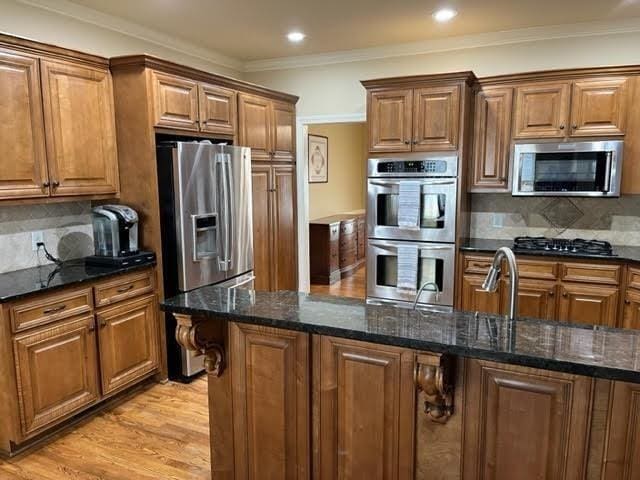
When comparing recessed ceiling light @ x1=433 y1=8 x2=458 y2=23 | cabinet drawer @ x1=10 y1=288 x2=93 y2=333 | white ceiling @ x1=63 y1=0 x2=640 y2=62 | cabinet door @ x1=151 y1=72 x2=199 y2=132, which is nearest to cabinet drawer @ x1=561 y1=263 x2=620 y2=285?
white ceiling @ x1=63 y1=0 x2=640 y2=62

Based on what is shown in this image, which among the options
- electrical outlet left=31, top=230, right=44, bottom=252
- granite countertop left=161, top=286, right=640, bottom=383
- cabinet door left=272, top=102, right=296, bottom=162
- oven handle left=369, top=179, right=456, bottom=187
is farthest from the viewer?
cabinet door left=272, top=102, right=296, bottom=162

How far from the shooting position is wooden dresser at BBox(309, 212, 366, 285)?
636 cm

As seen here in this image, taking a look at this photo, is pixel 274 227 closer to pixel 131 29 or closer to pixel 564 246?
pixel 131 29

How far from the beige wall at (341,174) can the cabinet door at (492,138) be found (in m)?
2.98

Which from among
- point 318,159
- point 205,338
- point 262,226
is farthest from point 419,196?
point 318,159

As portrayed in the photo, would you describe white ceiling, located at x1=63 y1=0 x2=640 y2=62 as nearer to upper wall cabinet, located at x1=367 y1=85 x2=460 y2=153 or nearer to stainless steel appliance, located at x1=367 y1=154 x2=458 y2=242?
upper wall cabinet, located at x1=367 y1=85 x2=460 y2=153

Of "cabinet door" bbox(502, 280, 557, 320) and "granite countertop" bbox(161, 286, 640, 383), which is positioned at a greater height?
"granite countertop" bbox(161, 286, 640, 383)

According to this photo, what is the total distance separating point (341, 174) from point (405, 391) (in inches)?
262

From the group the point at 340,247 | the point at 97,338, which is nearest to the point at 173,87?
the point at 97,338

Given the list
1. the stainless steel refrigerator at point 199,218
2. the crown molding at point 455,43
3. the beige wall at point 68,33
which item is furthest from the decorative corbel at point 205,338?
the crown molding at point 455,43

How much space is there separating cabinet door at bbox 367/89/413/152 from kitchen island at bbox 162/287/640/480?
7.98ft

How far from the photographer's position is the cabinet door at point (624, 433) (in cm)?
132

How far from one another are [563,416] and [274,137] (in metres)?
3.78

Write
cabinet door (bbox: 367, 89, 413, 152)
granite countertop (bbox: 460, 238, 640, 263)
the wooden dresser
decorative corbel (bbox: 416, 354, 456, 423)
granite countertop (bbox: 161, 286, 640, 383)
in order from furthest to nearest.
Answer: the wooden dresser, cabinet door (bbox: 367, 89, 413, 152), granite countertop (bbox: 460, 238, 640, 263), decorative corbel (bbox: 416, 354, 456, 423), granite countertop (bbox: 161, 286, 640, 383)
